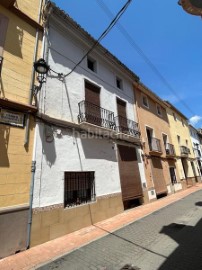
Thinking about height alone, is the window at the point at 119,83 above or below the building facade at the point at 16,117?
above

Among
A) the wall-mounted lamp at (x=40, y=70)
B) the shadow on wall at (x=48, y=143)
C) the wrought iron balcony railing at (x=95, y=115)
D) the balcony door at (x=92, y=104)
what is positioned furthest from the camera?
the balcony door at (x=92, y=104)

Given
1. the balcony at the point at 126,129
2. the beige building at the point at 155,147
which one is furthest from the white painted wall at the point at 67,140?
the beige building at the point at 155,147

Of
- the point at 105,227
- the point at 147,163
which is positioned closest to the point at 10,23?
the point at 105,227

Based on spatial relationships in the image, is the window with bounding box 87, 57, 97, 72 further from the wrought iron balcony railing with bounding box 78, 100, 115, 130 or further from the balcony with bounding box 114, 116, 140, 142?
the balcony with bounding box 114, 116, 140, 142

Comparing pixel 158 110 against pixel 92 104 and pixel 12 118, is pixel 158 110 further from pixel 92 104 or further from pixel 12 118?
pixel 12 118

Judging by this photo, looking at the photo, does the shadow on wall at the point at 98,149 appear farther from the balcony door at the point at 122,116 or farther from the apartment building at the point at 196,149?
the apartment building at the point at 196,149

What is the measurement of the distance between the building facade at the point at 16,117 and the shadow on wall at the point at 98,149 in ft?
8.24

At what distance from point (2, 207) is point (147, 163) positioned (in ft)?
29.4

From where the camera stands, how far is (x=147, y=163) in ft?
37.6

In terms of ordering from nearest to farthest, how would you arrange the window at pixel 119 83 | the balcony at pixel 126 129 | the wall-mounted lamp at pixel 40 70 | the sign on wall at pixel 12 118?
the sign on wall at pixel 12 118 < the wall-mounted lamp at pixel 40 70 < the balcony at pixel 126 129 < the window at pixel 119 83

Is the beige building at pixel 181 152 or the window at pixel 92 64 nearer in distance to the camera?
the window at pixel 92 64

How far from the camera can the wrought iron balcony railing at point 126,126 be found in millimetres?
9666

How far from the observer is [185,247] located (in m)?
4.09

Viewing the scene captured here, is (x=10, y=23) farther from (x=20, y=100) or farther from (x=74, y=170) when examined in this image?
(x=74, y=170)
